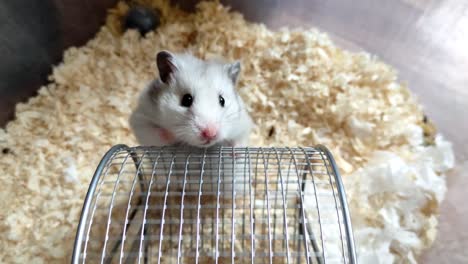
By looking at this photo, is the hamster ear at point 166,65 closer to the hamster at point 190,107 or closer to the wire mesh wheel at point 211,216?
the hamster at point 190,107

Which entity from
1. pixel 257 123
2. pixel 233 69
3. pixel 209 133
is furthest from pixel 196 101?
pixel 257 123

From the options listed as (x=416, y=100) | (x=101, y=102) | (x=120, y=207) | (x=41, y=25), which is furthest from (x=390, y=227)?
(x=41, y=25)

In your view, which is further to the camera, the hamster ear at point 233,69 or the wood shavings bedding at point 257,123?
the wood shavings bedding at point 257,123

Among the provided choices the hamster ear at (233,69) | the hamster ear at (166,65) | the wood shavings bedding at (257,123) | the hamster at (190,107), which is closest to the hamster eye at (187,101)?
the hamster at (190,107)

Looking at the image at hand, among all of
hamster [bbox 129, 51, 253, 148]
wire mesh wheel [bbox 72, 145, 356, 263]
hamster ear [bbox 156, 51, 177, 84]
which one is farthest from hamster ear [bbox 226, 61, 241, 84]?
wire mesh wheel [bbox 72, 145, 356, 263]

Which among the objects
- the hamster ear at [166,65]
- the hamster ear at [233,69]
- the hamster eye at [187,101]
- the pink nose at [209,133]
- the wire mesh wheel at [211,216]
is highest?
the hamster ear at [233,69]

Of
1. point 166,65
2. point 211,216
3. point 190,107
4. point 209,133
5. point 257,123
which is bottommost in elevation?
point 211,216

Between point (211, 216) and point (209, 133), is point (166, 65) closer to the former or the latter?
point (209, 133)
